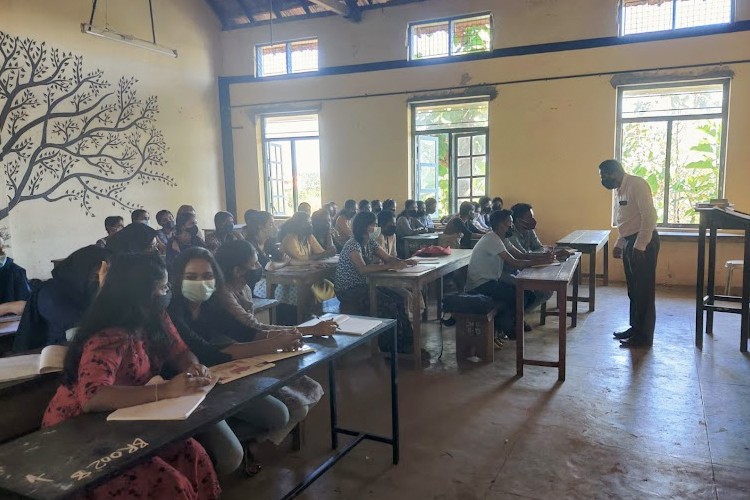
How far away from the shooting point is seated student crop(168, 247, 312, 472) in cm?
211

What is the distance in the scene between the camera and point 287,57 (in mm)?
9203

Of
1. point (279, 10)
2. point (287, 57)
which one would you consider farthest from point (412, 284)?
point (279, 10)

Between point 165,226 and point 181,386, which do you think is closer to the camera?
point 181,386

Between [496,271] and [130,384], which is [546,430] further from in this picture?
[130,384]

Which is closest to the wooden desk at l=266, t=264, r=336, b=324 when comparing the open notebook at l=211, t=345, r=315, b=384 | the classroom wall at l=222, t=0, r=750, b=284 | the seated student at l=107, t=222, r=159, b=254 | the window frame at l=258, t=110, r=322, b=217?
the seated student at l=107, t=222, r=159, b=254

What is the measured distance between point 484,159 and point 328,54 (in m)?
3.05

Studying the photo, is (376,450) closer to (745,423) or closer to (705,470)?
(705,470)

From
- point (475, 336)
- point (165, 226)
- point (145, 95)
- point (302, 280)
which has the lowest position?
point (475, 336)

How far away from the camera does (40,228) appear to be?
6.78m

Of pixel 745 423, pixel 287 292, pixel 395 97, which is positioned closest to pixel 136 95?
pixel 395 97

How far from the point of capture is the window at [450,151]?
8188 millimetres

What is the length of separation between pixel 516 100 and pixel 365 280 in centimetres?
470

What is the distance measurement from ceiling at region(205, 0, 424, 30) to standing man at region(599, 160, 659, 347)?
16.9 ft

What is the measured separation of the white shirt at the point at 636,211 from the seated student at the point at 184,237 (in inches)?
142
